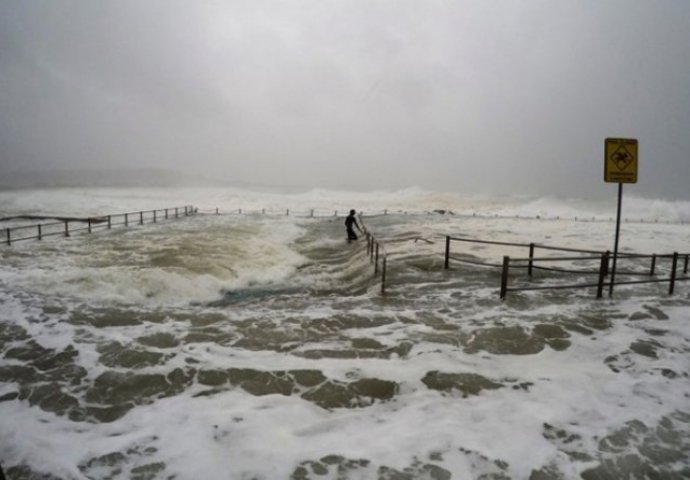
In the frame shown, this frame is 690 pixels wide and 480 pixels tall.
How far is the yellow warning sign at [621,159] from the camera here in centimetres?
707

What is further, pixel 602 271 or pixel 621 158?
pixel 602 271

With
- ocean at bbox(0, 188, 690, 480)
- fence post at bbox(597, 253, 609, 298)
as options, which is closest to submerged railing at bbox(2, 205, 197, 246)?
ocean at bbox(0, 188, 690, 480)

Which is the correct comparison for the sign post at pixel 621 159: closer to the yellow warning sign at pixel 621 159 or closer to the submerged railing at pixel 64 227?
the yellow warning sign at pixel 621 159

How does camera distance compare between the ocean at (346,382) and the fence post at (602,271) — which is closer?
the ocean at (346,382)

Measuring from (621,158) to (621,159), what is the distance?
0.02 meters

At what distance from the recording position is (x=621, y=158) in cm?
711

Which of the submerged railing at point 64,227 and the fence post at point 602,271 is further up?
the fence post at point 602,271

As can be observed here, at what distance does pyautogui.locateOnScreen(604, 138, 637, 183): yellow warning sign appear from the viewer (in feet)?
23.2

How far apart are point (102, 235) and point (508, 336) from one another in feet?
62.6

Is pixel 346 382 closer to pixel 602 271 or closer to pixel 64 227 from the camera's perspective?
pixel 602 271

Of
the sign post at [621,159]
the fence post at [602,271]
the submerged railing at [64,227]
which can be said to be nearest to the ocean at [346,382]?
the fence post at [602,271]

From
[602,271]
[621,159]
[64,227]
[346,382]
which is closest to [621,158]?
[621,159]

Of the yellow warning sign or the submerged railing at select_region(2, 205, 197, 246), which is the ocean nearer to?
the yellow warning sign

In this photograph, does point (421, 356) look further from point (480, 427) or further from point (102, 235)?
point (102, 235)
